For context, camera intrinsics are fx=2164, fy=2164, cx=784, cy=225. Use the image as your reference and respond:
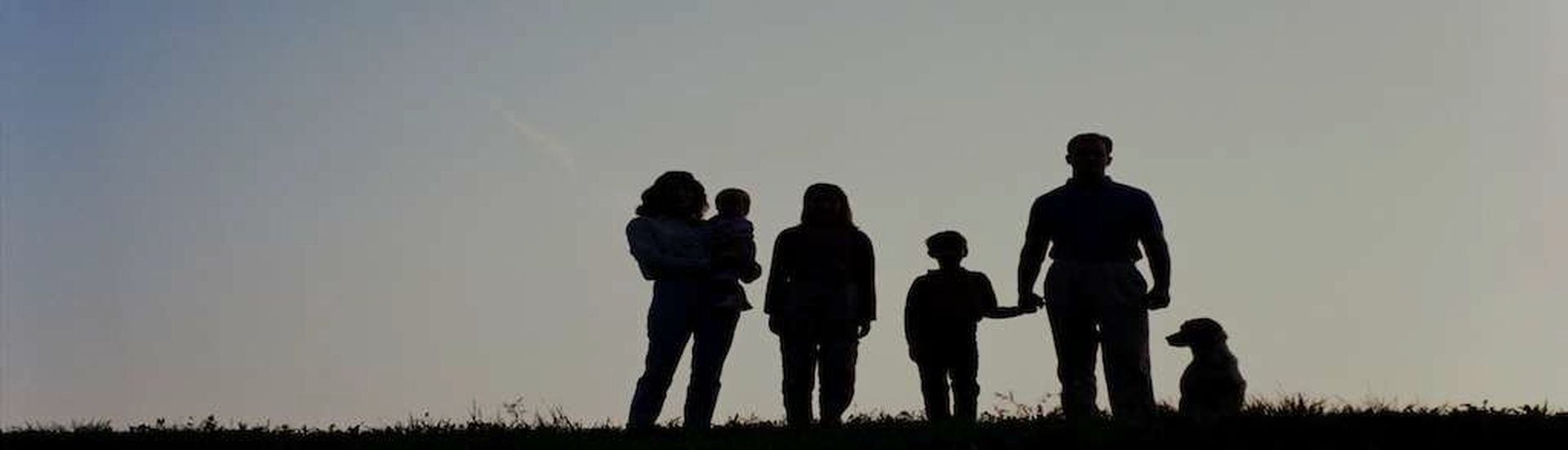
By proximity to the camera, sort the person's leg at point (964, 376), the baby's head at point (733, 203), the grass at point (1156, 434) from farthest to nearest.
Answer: the person's leg at point (964, 376) → the baby's head at point (733, 203) → the grass at point (1156, 434)

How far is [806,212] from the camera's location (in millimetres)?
15242

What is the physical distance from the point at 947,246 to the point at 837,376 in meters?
1.78

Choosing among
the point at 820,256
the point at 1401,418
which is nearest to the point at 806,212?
the point at 820,256

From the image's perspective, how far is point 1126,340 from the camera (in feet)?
46.5

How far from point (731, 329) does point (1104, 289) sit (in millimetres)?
2687

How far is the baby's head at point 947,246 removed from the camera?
53.8ft

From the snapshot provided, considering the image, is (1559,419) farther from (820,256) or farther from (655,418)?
(655,418)

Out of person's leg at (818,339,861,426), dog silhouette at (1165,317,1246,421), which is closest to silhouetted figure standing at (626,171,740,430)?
person's leg at (818,339,861,426)

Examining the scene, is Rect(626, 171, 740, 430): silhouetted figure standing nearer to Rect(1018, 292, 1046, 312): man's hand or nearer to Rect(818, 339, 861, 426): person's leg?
Rect(818, 339, 861, 426): person's leg

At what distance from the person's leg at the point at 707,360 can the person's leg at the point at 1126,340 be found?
104 inches

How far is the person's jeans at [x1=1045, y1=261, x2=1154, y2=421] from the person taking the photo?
46.4ft

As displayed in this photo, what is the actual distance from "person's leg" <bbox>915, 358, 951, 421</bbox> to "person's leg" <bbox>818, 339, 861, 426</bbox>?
117cm

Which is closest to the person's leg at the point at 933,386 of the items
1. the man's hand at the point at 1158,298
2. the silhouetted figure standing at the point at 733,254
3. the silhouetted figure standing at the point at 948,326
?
the silhouetted figure standing at the point at 948,326

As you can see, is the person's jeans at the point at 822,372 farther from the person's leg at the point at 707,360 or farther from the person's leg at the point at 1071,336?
the person's leg at the point at 1071,336
